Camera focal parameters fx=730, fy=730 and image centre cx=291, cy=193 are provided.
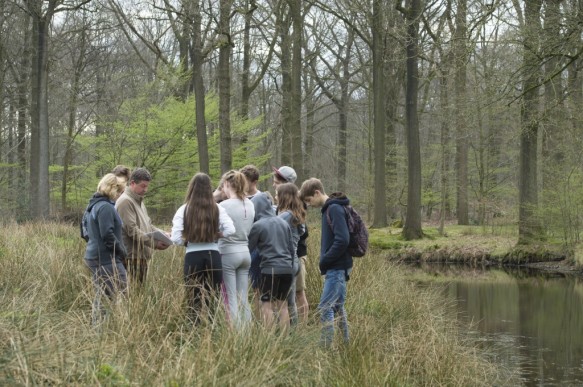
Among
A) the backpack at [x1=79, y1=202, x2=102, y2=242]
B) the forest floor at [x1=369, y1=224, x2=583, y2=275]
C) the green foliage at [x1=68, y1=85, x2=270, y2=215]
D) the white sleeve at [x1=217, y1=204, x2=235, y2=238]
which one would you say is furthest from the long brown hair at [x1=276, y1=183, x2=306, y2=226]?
the green foliage at [x1=68, y1=85, x2=270, y2=215]

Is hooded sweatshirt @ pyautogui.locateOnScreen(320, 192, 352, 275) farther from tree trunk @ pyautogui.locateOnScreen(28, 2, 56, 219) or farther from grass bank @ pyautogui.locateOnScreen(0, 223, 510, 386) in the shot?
tree trunk @ pyautogui.locateOnScreen(28, 2, 56, 219)

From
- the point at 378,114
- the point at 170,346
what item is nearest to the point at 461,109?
the point at 378,114

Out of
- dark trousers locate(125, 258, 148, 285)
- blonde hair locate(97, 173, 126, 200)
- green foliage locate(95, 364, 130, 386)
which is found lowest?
green foliage locate(95, 364, 130, 386)

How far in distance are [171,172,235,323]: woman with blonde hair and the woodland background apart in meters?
8.94

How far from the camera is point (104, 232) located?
20.9 feet

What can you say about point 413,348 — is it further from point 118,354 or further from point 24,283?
point 24,283

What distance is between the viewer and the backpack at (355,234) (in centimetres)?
680

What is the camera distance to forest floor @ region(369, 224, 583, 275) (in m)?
19.3

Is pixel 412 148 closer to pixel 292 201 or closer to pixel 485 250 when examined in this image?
pixel 485 250

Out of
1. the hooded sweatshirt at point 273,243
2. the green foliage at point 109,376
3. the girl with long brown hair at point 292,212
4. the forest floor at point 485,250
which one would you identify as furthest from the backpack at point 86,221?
the forest floor at point 485,250

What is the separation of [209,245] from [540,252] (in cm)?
1546

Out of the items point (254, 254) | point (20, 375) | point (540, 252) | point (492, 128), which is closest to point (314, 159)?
point (492, 128)

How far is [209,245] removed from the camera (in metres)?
6.18

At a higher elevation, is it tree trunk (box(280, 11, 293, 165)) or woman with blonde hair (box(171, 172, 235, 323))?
tree trunk (box(280, 11, 293, 165))
